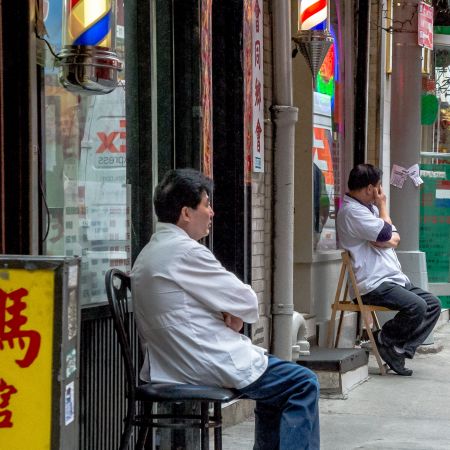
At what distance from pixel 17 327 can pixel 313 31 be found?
4.84 metres

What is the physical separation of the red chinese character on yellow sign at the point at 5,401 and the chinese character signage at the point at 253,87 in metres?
3.83

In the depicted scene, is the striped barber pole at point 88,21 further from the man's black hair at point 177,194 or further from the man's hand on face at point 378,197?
the man's hand on face at point 378,197

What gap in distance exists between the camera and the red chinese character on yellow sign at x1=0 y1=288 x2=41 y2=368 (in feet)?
10.4

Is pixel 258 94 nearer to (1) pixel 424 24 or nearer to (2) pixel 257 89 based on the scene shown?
(2) pixel 257 89

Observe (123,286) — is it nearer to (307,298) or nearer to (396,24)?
(307,298)

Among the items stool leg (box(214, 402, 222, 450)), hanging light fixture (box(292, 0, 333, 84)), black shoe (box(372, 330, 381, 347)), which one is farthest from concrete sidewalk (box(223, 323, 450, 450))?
hanging light fixture (box(292, 0, 333, 84))

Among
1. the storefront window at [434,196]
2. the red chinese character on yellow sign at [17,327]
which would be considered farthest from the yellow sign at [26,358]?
the storefront window at [434,196]

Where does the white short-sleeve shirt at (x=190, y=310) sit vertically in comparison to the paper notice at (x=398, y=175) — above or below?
below

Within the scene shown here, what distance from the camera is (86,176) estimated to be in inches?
208

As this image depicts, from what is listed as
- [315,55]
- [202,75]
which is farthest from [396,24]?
[202,75]

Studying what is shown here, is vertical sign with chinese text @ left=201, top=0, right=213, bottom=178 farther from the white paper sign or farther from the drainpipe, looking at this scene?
the white paper sign

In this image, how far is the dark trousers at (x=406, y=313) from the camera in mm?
8617

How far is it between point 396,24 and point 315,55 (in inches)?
98.4

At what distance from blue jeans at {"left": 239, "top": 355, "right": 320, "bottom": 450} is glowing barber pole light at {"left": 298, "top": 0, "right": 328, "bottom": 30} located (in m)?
3.32
